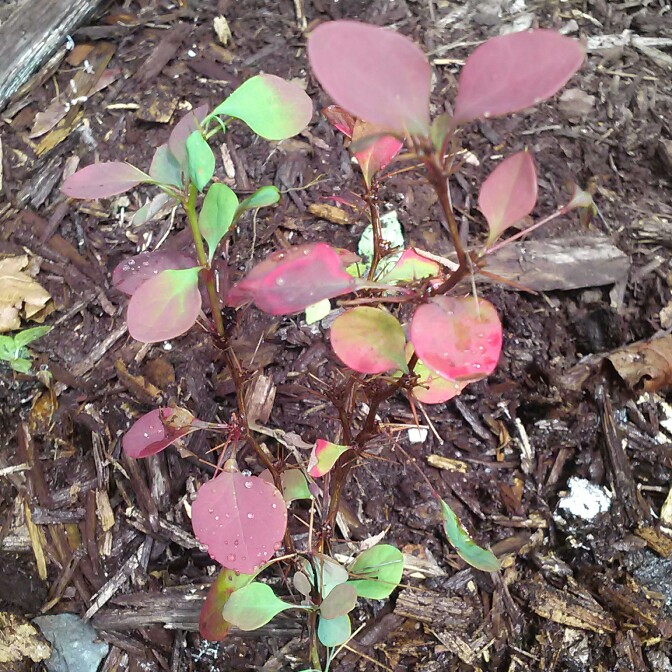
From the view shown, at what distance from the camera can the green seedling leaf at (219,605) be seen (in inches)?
33.4

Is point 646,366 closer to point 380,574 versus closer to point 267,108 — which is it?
point 380,574

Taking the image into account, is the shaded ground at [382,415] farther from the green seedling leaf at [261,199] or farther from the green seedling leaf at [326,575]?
the green seedling leaf at [261,199]

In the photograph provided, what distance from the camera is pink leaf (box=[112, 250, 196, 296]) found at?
A: 0.72m

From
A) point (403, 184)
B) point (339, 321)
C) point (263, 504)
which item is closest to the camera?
point (339, 321)

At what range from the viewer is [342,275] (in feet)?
1.60

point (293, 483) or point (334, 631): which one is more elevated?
point (293, 483)

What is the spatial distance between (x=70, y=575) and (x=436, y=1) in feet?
6.09

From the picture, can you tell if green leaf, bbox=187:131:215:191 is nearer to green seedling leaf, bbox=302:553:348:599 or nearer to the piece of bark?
green seedling leaf, bbox=302:553:348:599

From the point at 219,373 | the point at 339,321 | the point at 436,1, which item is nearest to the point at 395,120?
the point at 339,321

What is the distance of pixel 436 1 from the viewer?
1.83m

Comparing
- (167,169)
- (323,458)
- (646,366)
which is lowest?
(646,366)

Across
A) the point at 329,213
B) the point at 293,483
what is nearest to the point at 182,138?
the point at 293,483

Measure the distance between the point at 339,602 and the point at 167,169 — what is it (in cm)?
58

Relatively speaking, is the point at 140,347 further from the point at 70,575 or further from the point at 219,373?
the point at 70,575
